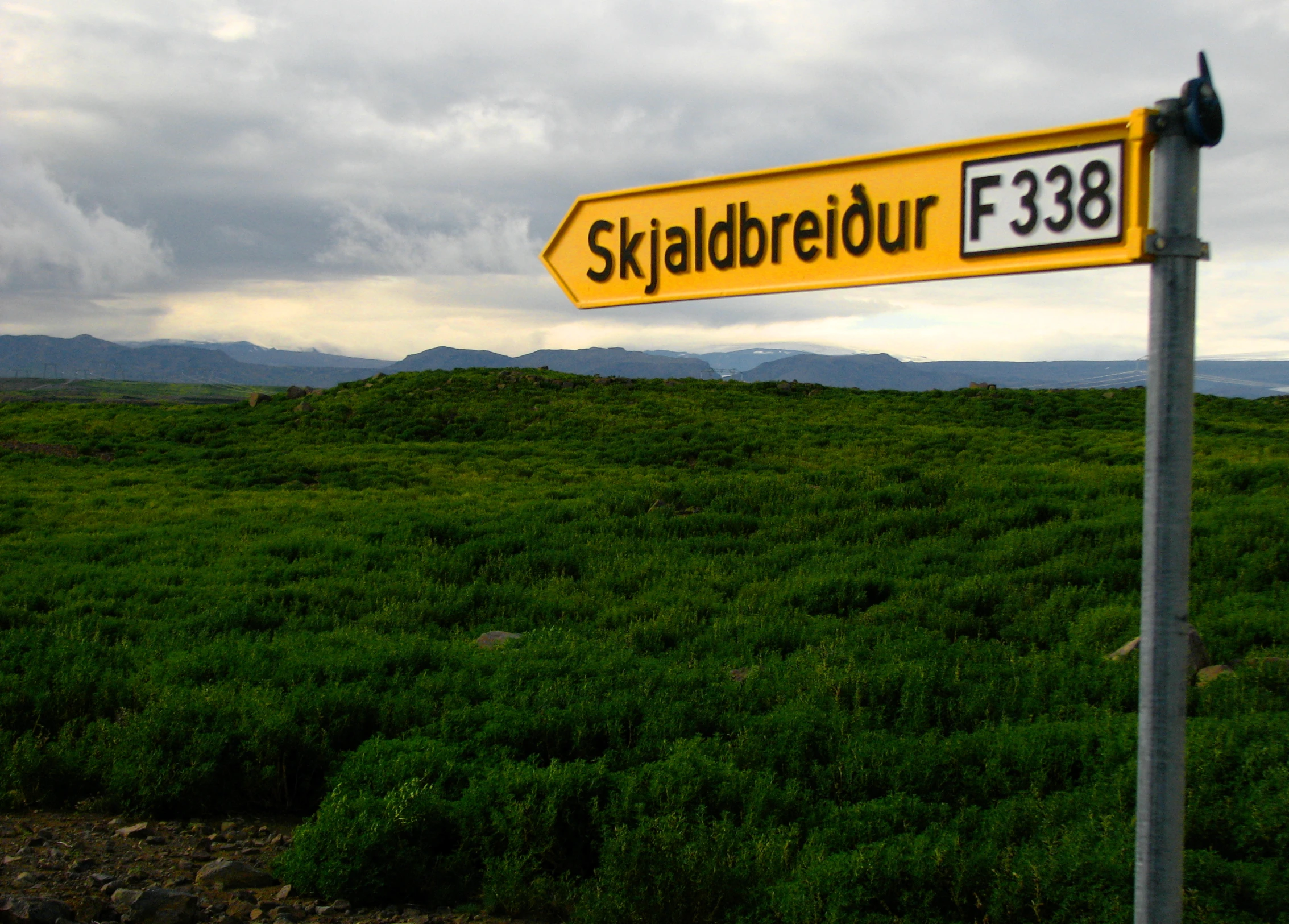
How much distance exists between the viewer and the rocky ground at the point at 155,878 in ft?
14.6

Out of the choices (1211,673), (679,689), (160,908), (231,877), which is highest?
(1211,673)

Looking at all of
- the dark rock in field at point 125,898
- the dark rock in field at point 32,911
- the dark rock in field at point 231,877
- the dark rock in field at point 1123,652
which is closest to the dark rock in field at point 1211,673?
the dark rock in field at point 1123,652

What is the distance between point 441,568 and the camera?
1198 cm

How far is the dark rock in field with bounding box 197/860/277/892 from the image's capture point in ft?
16.4

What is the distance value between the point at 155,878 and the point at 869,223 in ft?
16.6

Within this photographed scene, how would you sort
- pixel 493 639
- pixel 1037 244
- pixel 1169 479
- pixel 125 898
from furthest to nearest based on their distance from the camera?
pixel 493 639
pixel 125 898
pixel 1037 244
pixel 1169 479

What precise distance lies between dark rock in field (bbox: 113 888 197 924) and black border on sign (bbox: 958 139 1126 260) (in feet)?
15.2

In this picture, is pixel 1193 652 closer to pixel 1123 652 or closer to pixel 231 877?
pixel 1123 652

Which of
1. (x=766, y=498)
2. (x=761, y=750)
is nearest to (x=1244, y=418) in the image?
(x=766, y=498)

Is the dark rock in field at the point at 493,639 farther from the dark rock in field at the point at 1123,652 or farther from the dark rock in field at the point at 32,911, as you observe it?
the dark rock in field at the point at 1123,652

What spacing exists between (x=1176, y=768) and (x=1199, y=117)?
1463mm

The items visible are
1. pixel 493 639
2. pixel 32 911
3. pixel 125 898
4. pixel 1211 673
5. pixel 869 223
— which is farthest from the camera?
pixel 493 639

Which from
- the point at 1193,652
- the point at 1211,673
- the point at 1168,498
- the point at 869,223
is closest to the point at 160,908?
the point at 869,223

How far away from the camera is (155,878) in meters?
5.00
